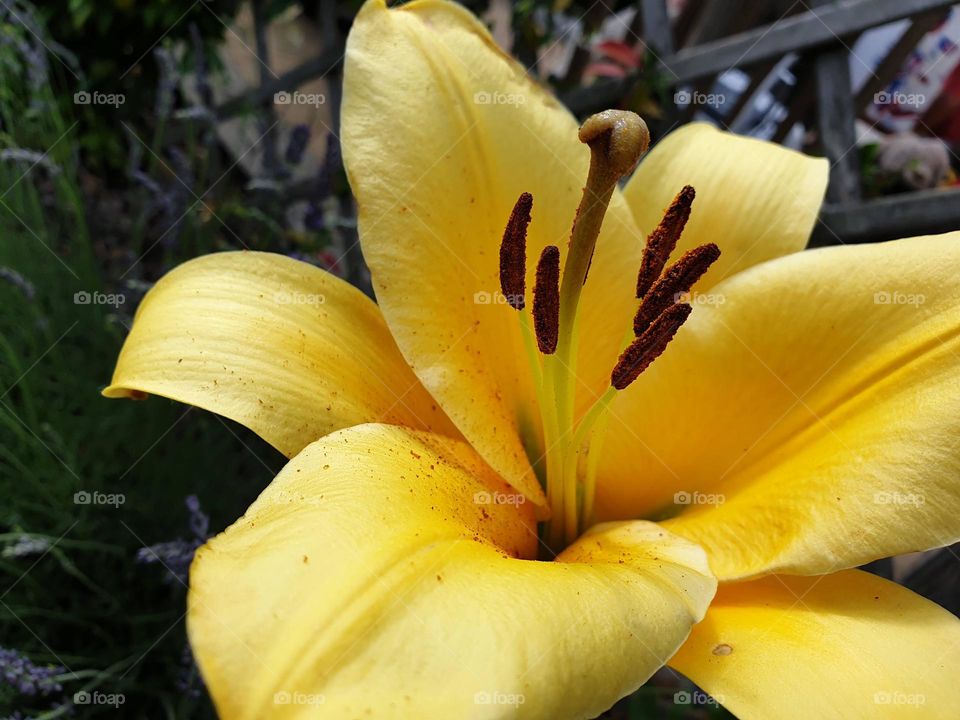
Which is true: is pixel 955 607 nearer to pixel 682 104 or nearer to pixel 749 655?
pixel 749 655

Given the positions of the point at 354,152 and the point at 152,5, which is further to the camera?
the point at 152,5

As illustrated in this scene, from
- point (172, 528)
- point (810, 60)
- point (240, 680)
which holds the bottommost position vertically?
point (172, 528)

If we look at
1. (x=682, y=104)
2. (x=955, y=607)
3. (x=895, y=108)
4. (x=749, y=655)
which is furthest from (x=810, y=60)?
(x=749, y=655)

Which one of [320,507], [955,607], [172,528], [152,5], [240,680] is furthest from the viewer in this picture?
[152,5]
